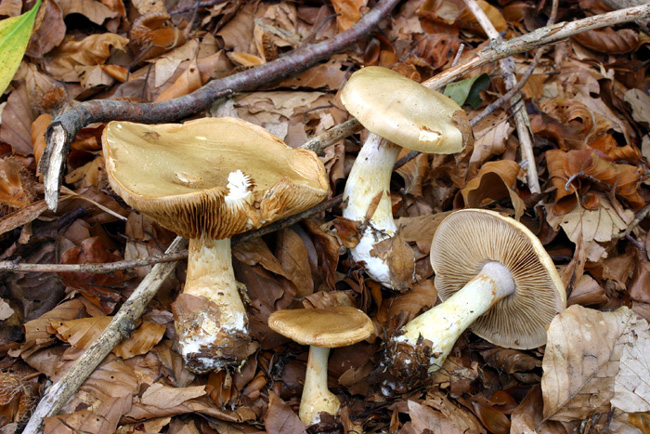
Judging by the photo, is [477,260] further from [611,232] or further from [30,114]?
[30,114]

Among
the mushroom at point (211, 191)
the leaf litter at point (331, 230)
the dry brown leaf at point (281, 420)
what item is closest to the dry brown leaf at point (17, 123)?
the leaf litter at point (331, 230)

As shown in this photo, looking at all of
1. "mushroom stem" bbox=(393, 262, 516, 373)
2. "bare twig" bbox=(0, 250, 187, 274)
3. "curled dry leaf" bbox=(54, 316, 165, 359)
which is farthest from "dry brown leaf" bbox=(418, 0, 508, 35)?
"curled dry leaf" bbox=(54, 316, 165, 359)

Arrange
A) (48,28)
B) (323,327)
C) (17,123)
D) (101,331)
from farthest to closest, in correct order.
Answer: (48,28), (17,123), (101,331), (323,327)

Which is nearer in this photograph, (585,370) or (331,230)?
(585,370)

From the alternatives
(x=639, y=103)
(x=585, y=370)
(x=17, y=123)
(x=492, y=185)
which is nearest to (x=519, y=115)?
(x=492, y=185)

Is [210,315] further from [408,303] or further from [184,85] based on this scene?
[184,85]

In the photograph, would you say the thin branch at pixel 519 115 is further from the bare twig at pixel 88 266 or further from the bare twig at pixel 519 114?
the bare twig at pixel 88 266

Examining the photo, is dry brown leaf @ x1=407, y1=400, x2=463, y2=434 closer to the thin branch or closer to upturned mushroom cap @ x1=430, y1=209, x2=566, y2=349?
upturned mushroom cap @ x1=430, y1=209, x2=566, y2=349
